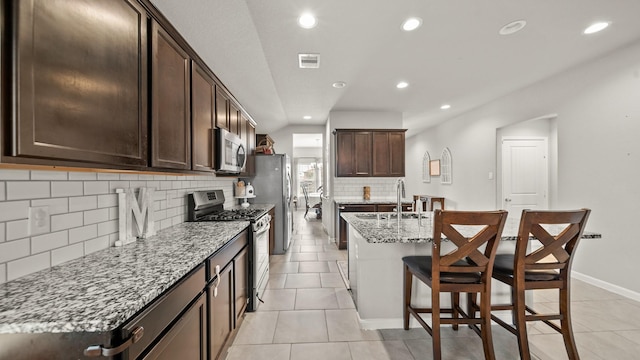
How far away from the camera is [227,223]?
2.28 metres

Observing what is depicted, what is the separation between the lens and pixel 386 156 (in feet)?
16.5

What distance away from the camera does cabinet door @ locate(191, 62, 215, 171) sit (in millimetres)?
1895

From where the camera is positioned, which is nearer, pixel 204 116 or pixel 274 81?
pixel 204 116

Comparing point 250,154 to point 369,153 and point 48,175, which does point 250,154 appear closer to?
point 369,153

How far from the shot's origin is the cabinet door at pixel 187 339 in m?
→ 0.98

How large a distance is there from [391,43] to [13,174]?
9.61 feet

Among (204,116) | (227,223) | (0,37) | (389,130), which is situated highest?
(389,130)

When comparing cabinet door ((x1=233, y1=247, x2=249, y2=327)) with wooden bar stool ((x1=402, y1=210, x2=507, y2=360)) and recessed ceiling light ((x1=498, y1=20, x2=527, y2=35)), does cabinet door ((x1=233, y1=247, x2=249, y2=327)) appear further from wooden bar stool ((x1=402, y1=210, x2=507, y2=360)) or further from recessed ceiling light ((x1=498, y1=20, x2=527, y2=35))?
recessed ceiling light ((x1=498, y1=20, x2=527, y2=35))

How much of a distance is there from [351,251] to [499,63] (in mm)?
2977

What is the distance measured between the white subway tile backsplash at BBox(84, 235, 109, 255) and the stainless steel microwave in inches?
40.8

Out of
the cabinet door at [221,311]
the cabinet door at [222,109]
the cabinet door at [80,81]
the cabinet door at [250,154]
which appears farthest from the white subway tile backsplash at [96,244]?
the cabinet door at [250,154]

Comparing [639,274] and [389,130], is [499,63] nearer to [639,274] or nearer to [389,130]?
[389,130]

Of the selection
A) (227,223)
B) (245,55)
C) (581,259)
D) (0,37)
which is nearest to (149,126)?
(0,37)

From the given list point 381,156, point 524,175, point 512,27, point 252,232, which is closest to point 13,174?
point 252,232
